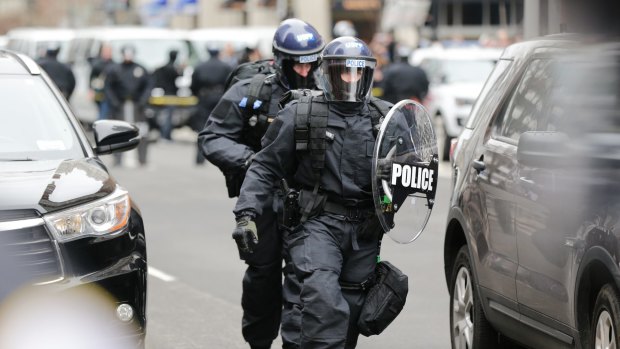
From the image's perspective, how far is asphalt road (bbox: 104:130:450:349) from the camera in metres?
8.82

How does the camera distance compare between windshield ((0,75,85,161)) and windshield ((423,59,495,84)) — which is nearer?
windshield ((0,75,85,161))

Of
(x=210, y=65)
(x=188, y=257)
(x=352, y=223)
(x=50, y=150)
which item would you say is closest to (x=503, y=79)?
(x=352, y=223)

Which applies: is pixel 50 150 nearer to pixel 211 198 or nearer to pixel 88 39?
pixel 211 198

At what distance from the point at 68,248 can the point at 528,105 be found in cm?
221

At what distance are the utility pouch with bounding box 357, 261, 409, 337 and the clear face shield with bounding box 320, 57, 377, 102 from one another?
2.69 ft

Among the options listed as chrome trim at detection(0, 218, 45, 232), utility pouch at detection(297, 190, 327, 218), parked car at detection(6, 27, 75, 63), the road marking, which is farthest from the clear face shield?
parked car at detection(6, 27, 75, 63)

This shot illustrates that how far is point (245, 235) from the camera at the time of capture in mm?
6418

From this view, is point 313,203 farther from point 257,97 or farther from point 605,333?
point 605,333

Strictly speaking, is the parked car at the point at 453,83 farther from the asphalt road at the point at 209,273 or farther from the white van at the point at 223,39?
the white van at the point at 223,39

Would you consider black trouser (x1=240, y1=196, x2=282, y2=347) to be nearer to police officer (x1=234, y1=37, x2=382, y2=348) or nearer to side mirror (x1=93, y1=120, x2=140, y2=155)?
police officer (x1=234, y1=37, x2=382, y2=348)

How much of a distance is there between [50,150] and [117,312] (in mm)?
1146

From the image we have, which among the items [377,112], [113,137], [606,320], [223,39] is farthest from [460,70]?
[606,320]

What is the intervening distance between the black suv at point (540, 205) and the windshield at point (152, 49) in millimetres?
21882

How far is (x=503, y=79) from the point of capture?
7426 mm
